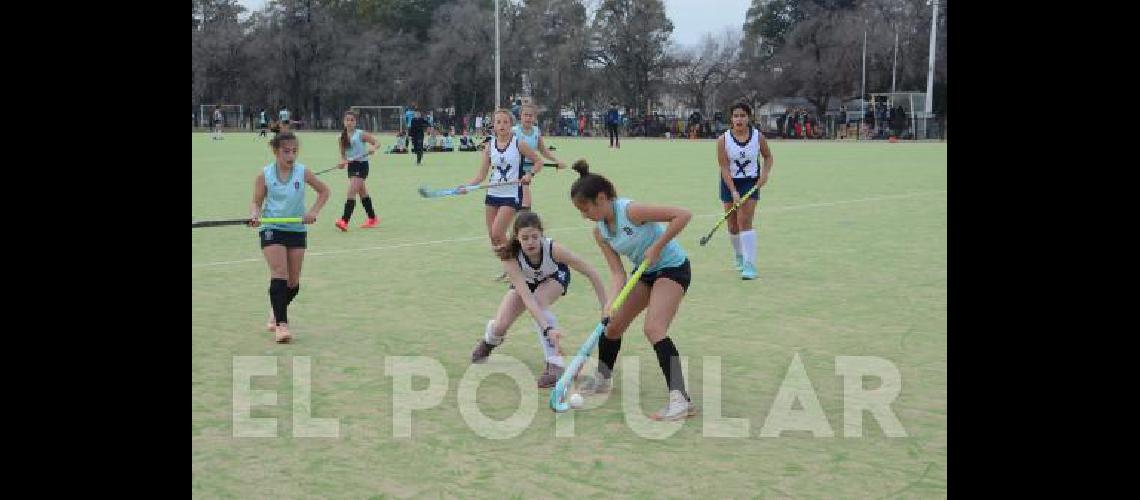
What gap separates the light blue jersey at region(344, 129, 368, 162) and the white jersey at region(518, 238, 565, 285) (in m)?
10.00

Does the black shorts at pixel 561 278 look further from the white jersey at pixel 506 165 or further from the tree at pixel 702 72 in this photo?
the tree at pixel 702 72

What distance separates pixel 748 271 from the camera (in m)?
11.6

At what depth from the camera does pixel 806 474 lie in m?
5.49

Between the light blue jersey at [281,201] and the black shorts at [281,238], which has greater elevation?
the light blue jersey at [281,201]

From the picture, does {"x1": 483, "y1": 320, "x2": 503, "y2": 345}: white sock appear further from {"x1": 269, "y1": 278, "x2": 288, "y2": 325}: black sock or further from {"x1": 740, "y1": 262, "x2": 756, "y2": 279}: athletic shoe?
{"x1": 740, "y1": 262, "x2": 756, "y2": 279}: athletic shoe

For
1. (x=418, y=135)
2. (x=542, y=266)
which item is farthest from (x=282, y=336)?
(x=418, y=135)

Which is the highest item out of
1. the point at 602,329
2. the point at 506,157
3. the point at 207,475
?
the point at 506,157

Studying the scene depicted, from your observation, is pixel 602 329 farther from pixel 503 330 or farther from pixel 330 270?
pixel 330 270

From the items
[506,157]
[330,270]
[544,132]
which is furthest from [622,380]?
[544,132]

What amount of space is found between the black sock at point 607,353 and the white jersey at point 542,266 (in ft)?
2.14

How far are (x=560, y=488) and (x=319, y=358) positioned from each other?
3.21m

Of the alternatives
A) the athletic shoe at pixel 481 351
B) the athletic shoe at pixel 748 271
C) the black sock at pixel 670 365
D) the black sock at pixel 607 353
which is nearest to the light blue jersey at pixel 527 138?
the athletic shoe at pixel 748 271

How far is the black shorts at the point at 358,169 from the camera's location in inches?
669

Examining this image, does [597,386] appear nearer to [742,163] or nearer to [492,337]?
[492,337]
